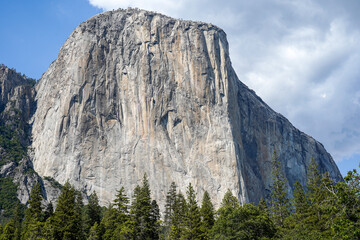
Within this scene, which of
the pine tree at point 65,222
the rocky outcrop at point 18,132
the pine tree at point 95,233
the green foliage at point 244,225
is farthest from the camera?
the rocky outcrop at point 18,132

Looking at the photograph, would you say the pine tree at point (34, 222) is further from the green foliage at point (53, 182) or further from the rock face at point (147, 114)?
the green foliage at point (53, 182)

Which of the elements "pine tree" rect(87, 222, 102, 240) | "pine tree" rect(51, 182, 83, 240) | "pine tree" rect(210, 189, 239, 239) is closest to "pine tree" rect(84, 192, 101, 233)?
"pine tree" rect(87, 222, 102, 240)

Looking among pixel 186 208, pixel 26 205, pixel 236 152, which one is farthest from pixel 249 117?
pixel 186 208

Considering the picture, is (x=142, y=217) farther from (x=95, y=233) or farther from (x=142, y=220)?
(x=95, y=233)

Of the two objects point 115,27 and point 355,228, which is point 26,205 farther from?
point 355,228

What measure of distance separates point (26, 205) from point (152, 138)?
38017 mm

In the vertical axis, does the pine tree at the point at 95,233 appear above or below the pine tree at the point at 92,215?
below

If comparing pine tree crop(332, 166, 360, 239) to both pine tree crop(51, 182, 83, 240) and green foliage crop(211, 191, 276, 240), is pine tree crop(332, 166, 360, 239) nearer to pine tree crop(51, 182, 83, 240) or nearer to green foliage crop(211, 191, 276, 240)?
green foliage crop(211, 191, 276, 240)

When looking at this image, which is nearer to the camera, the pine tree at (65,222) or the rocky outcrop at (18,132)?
the pine tree at (65,222)

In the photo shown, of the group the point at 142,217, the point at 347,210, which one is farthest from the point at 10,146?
the point at 347,210

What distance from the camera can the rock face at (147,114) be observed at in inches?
4697

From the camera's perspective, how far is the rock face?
119312mm

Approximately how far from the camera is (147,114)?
125250mm

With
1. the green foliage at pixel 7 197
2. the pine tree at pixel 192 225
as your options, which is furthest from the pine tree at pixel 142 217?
the green foliage at pixel 7 197
